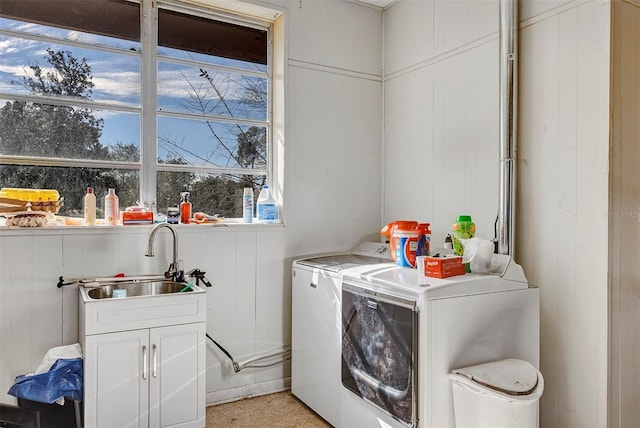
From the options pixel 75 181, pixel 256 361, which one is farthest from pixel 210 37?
pixel 256 361

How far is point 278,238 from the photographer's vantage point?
2992 mm

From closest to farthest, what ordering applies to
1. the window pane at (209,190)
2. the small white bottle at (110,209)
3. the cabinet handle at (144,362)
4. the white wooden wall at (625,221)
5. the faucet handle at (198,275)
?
the white wooden wall at (625,221)
the cabinet handle at (144,362)
the small white bottle at (110,209)
the faucet handle at (198,275)
the window pane at (209,190)

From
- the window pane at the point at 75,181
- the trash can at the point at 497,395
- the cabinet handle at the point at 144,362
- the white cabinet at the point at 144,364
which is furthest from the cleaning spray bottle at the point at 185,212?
the trash can at the point at 497,395

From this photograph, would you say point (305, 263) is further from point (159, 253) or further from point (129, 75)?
point (129, 75)

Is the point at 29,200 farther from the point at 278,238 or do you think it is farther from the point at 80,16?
the point at 278,238

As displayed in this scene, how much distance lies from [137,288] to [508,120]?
2247mm

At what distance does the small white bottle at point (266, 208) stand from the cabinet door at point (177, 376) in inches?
34.8

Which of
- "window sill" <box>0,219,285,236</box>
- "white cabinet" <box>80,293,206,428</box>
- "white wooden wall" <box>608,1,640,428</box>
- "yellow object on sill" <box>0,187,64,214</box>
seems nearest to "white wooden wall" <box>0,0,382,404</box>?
"window sill" <box>0,219,285,236</box>

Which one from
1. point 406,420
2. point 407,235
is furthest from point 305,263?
point 406,420

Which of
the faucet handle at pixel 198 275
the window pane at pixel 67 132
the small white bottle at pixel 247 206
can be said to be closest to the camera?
the window pane at pixel 67 132

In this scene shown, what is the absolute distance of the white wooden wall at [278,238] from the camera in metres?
2.31

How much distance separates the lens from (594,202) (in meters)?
2.04

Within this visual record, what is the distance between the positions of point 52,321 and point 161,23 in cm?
189

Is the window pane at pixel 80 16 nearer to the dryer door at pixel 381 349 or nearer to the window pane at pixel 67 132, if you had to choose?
the window pane at pixel 67 132
